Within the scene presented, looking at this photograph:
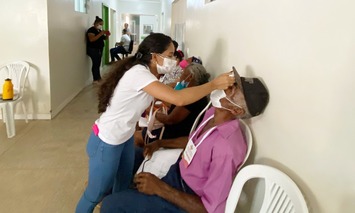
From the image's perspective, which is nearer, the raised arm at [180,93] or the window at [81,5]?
the raised arm at [180,93]

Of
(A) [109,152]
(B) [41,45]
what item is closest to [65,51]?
(B) [41,45]

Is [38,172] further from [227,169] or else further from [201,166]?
[227,169]

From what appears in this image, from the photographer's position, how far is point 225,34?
185 cm

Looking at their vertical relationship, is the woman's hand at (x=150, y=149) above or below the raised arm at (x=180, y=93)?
below

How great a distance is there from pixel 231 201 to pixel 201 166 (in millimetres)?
260

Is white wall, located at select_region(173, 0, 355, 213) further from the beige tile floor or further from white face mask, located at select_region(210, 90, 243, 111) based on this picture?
the beige tile floor

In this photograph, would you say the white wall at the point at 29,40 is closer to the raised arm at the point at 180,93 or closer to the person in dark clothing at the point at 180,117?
the person in dark clothing at the point at 180,117

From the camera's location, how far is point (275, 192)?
102 cm

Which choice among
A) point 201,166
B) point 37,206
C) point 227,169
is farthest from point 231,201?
point 37,206

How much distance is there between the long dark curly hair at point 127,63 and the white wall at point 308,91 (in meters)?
0.46

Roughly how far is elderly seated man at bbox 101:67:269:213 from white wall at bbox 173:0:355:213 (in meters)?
0.10

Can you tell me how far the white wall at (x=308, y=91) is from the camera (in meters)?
0.75

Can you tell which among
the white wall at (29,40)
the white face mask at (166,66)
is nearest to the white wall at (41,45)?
the white wall at (29,40)

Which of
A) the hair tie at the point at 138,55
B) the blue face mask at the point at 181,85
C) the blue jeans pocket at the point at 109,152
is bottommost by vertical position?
the blue jeans pocket at the point at 109,152
